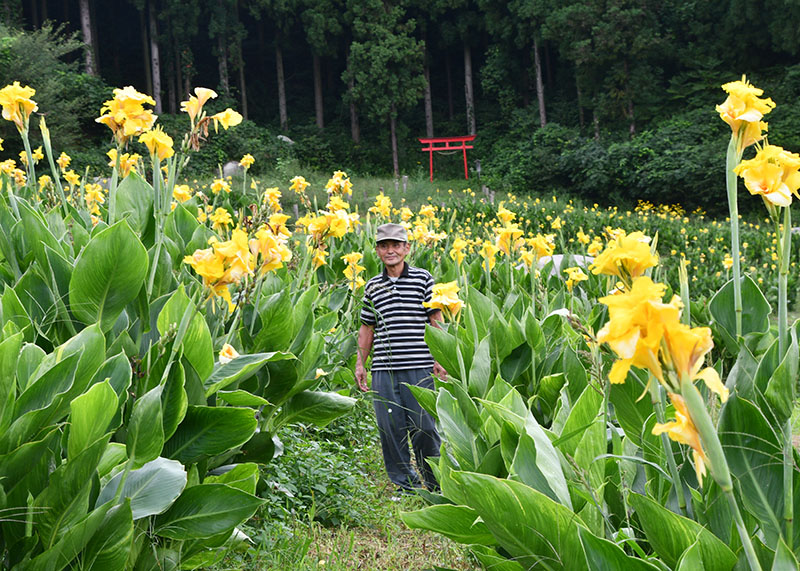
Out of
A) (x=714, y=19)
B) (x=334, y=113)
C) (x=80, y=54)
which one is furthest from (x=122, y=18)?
(x=714, y=19)

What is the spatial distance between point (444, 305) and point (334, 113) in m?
23.2

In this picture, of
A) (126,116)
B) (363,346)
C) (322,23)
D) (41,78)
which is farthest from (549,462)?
(322,23)

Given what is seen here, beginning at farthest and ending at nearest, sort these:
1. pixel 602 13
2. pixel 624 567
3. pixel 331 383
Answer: pixel 602 13 → pixel 331 383 → pixel 624 567

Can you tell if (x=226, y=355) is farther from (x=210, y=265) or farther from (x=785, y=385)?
(x=785, y=385)

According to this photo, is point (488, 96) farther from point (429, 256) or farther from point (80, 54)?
point (429, 256)

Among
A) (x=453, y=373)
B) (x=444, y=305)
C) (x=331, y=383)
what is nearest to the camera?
(x=444, y=305)

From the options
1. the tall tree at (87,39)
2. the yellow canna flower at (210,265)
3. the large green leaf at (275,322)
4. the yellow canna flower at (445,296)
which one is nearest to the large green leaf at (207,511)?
the yellow canna flower at (210,265)

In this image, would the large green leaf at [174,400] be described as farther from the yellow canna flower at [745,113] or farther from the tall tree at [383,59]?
the tall tree at [383,59]

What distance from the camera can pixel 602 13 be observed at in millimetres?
18375

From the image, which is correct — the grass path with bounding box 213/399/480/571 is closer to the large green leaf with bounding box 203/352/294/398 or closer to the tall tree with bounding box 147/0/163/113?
the large green leaf with bounding box 203/352/294/398

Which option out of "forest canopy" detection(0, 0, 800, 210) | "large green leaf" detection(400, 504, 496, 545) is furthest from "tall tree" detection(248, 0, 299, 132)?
"large green leaf" detection(400, 504, 496, 545)

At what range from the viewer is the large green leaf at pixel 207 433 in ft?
4.71

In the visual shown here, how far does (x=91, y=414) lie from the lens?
1156 mm

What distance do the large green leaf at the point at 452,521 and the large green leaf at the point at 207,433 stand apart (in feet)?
1.34
